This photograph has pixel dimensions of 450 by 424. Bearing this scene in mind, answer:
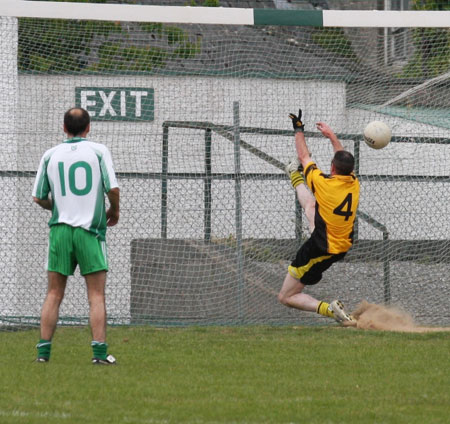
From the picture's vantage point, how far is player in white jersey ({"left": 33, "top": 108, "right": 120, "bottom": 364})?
8133 millimetres

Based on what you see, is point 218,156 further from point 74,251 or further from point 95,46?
→ point 74,251

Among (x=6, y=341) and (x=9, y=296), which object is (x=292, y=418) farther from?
(x=9, y=296)

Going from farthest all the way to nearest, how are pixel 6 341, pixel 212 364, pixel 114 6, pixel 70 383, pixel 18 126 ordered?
pixel 18 126 → pixel 114 6 → pixel 6 341 → pixel 212 364 → pixel 70 383

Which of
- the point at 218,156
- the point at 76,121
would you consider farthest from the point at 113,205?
the point at 218,156

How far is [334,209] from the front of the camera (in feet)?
35.4

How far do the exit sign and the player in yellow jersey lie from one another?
112 inches

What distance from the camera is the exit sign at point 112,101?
42.2 feet

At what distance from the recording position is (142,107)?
13094 mm

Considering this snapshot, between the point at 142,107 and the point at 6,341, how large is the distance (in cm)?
391

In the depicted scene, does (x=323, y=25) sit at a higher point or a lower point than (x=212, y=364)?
higher

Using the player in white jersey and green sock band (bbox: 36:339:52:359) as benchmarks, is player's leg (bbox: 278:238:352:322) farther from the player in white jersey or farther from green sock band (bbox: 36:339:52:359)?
green sock band (bbox: 36:339:52:359)

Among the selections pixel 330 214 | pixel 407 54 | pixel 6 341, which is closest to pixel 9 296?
pixel 6 341

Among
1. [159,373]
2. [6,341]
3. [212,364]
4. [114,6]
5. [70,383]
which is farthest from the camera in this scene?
[114,6]

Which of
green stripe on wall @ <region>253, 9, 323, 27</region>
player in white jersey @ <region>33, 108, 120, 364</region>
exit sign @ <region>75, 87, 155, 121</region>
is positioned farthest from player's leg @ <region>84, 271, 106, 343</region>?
exit sign @ <region>75, 87, 155, 121</region>
